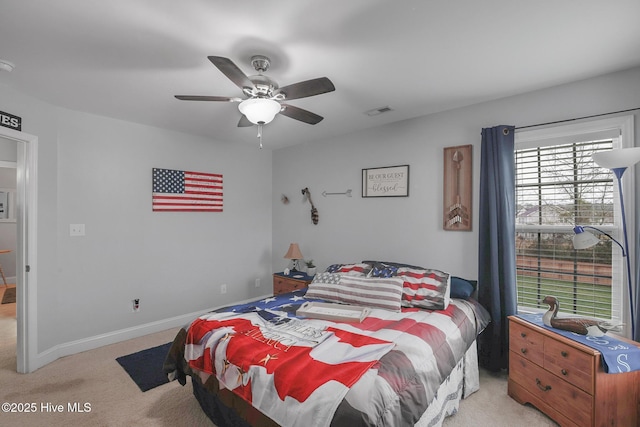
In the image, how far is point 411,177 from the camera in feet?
10.7

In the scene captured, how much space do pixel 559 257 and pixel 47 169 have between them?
4.55 metres

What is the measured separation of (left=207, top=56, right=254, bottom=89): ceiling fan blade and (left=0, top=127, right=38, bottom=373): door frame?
86.0 inches

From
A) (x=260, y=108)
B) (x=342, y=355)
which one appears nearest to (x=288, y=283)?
(x=342, y=355)

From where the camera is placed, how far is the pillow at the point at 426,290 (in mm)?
2385

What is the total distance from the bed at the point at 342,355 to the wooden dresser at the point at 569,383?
1.08ft

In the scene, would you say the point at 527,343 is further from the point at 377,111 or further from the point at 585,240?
the point at 377,111

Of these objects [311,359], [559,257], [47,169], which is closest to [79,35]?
[47,169]

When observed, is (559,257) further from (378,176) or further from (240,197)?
(240,197)

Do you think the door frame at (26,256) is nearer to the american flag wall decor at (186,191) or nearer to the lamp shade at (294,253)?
the american flag wall decor at (186,191)

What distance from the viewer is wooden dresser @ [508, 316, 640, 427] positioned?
1.71m

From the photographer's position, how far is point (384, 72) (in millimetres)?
2223

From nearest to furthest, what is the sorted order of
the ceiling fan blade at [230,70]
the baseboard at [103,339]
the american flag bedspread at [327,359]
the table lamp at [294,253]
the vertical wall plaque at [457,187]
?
the american flag bedspread at [327,359] → the ceiling fan blade at [230,70] → the baseboard at [103,339] → the vertical wall plaque at [457,187] → the table lamp at [294,253]

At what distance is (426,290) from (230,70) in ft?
7.00

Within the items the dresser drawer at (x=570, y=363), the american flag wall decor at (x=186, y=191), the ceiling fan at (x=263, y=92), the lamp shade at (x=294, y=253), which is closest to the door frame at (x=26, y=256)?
the american flag wall decor at (x=186, y=191)
